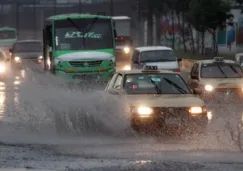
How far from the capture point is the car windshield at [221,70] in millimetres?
22203

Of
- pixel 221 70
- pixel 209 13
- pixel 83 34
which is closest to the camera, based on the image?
pixel 221 70

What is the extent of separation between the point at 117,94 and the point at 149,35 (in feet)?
173

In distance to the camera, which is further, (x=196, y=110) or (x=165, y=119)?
(x=196, y=110)

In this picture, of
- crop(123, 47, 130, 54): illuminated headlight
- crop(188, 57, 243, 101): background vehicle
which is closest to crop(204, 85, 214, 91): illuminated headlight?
crop(188, 57, 243, 101): background vehicle

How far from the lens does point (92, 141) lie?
13508 mm

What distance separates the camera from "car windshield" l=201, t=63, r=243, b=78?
2220 cm

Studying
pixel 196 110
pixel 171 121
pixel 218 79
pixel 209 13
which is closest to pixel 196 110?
pixel 196 110

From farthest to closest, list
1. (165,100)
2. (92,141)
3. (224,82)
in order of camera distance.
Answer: (224,82)
(165,100)
(92,141)

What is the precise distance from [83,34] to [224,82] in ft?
25.2

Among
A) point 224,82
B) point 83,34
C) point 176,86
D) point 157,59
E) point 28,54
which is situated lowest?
point 28,54

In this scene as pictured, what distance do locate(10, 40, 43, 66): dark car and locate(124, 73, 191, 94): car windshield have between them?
2432cm

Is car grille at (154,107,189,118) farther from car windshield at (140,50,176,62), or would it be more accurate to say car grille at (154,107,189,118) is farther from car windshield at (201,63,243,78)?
car windshield at (140,50,176,62)

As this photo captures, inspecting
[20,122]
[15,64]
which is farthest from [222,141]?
[15,64]

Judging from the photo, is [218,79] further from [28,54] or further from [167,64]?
[28,54]
